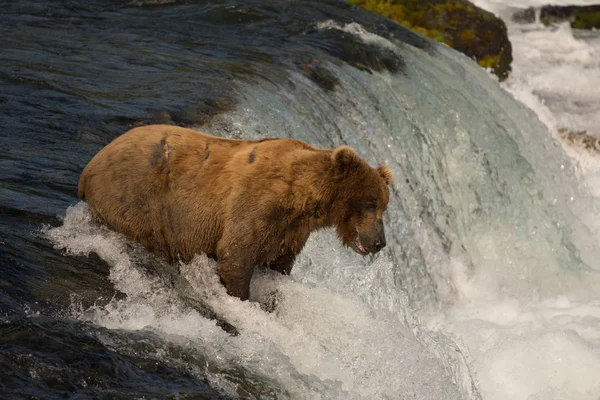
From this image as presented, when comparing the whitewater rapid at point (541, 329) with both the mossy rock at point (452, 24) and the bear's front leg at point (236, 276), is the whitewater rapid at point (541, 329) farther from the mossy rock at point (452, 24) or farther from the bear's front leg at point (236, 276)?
the bear's front leg at point (236, 276)

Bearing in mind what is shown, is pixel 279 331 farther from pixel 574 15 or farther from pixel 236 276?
pixel 574 15

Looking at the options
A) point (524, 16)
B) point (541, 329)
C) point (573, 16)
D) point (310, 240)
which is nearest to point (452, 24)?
point (524, 16)

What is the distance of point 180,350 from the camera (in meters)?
5.10

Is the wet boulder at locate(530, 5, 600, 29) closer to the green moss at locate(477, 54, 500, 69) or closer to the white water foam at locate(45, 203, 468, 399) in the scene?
the green moss at locate(477, 54, 500, 69)

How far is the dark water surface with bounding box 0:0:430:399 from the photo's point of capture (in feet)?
15.9

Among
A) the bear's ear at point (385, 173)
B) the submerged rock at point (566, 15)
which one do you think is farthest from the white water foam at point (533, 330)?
the submerged rock at point (566, 15)

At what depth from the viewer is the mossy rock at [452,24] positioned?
15984mm

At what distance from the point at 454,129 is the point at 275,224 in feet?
20.3

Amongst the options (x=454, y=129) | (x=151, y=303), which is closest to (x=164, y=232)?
(x=151, y=303)

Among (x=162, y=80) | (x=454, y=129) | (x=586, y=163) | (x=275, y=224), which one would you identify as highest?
(x=275, y=224)

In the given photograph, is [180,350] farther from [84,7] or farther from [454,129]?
[84,7]

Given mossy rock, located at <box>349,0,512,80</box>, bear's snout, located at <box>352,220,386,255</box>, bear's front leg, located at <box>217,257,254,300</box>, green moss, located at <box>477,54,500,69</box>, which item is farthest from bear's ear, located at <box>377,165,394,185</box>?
green moss, located at <box>477,54,500,69</box>

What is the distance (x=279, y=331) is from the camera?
18.4 feet

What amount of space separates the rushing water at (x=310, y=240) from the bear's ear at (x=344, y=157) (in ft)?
2.69
